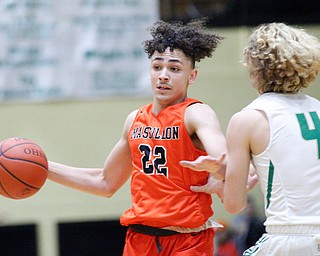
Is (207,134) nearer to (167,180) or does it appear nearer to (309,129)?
(167,180)

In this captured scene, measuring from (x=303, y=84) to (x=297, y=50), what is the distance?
→ 7.7 inches

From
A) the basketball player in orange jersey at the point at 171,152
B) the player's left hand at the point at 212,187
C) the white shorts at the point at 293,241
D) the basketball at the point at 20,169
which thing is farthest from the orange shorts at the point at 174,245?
the white shorts at the point at 293,241

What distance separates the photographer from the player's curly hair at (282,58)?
4.18 m

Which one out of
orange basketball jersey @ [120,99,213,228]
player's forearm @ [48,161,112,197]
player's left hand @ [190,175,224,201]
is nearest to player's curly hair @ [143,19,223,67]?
orange basketball jersey @ [120,99,213,228]

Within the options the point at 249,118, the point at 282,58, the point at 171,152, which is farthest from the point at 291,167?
the point at 171,152

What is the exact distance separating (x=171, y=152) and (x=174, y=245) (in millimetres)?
555

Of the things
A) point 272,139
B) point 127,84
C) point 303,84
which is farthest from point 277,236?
point 127,84

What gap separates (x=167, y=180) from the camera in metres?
4.90

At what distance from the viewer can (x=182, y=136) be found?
4.92m

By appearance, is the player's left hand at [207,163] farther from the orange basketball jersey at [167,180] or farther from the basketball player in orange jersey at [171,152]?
the orange basketball jersey at [167,180]

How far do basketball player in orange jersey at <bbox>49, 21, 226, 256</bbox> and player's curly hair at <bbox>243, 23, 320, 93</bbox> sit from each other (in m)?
0.59

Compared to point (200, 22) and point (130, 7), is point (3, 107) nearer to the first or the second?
point (130, 7)

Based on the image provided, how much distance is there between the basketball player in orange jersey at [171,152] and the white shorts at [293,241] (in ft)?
2.25

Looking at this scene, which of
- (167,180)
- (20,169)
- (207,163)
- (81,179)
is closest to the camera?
(207,163)
